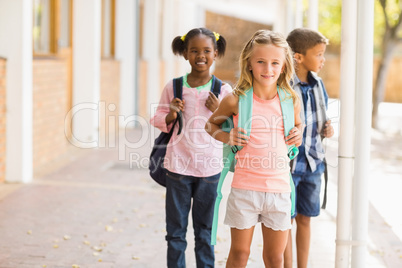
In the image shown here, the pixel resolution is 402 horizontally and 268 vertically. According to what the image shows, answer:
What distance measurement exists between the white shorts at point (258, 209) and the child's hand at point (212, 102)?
609mm

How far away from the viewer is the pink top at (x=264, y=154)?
3143 mm

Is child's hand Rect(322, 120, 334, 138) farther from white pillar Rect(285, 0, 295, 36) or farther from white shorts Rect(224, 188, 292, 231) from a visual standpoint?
white pillar Rect(285, 0, 295, 36)

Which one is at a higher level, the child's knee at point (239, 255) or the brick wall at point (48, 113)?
the brick wall at point (48, 113)

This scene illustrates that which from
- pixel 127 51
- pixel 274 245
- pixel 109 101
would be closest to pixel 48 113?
pixel 109 101

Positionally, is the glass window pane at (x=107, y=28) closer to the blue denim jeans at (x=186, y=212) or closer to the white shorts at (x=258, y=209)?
the blue denim jeans at (x=186, y=212)

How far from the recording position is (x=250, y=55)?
3.20 meters

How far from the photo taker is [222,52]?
12.7 ft

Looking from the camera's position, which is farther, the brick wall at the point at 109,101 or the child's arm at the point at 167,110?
the brick wall at the point at 109,101

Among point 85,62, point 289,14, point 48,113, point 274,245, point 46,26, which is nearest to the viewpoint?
point 274,245

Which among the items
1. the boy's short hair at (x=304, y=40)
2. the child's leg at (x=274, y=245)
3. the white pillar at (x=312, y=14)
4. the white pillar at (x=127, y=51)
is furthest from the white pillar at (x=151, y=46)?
the child's leg at (x=274, y=245)

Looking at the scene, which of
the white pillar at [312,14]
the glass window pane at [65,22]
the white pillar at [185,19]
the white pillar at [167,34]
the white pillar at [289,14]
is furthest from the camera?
the white pillar at [185,19]

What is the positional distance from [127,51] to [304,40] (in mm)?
9257

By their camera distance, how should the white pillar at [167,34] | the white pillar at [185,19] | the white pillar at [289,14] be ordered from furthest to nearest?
the white pillar at [185,19], the white pillar at [167,34], the white pillar at [289,14]

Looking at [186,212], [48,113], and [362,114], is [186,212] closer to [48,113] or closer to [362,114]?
[362,114]
